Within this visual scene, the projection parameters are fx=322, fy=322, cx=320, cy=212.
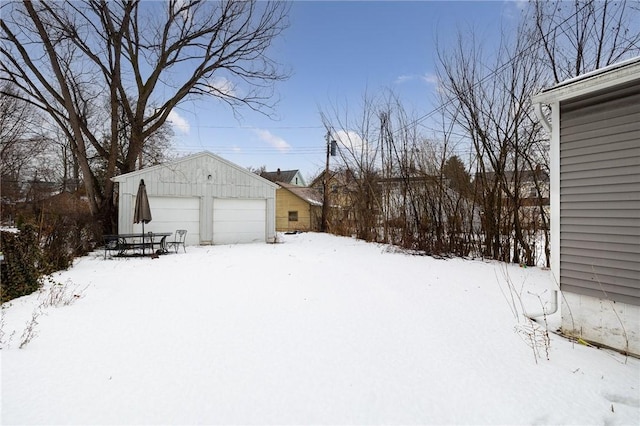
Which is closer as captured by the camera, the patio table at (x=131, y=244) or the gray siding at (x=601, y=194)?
the gray siding at (x=601, y=194)

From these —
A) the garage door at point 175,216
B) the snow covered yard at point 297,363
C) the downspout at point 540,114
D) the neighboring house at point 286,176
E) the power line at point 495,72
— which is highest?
the neighboring house at point 286,176

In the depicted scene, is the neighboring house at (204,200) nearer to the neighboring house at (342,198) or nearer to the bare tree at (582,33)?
the neighboring house at (342,198)

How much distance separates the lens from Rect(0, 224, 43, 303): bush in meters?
4.53

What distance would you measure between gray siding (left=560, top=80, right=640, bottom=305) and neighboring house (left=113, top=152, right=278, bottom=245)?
10633mm

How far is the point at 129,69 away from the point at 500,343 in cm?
1568

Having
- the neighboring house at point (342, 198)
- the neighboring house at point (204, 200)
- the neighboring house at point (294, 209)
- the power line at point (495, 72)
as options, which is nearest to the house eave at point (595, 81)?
the power line at point (495, 72)

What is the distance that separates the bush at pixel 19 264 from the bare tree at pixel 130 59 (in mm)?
7069

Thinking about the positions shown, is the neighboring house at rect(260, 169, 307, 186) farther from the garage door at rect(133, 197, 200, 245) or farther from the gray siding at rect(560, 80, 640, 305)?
the gray siding at rect(560, 80, 640, 305)

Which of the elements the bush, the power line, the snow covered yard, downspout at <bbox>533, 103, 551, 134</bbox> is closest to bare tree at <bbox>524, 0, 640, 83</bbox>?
the power line

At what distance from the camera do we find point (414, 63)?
10445 mm

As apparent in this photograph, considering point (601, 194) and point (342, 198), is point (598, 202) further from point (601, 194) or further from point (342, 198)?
point (342, 198)

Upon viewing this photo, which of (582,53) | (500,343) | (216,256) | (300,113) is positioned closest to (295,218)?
(300,113)

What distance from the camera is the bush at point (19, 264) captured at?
14.9ft

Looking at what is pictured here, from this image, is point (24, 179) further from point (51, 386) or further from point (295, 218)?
point (51, 386)
